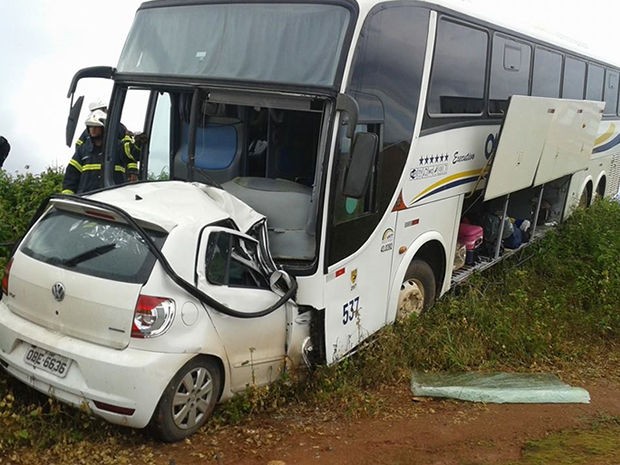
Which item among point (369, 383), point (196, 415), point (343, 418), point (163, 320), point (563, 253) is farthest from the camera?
point (563, 253)

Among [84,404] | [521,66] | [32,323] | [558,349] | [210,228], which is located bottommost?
[558,349]

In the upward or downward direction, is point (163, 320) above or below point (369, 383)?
above

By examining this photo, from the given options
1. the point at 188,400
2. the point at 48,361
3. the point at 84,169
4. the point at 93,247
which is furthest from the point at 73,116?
the point at 188,400

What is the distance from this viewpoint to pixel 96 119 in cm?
711

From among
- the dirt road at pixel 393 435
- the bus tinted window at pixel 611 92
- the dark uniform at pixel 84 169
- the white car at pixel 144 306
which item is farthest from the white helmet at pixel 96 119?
the bus tinted window at pixel 611 92

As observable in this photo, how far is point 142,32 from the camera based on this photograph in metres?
5.60

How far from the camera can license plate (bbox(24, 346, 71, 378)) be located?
408 cm

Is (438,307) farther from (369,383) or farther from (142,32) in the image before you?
(142,32)

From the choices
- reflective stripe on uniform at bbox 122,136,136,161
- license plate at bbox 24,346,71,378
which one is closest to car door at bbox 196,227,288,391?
license plate at bbox 24,346,71,378

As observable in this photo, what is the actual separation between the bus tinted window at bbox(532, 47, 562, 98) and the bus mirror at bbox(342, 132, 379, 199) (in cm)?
461

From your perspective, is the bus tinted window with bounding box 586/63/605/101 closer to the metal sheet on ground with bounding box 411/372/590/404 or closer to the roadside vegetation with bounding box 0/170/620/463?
the roadside vegetation with bounding box 0/170/620/463

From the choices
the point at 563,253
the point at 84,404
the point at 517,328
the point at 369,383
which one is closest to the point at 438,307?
the point at 517,328

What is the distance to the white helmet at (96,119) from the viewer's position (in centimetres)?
709

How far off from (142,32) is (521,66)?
4.64 m
